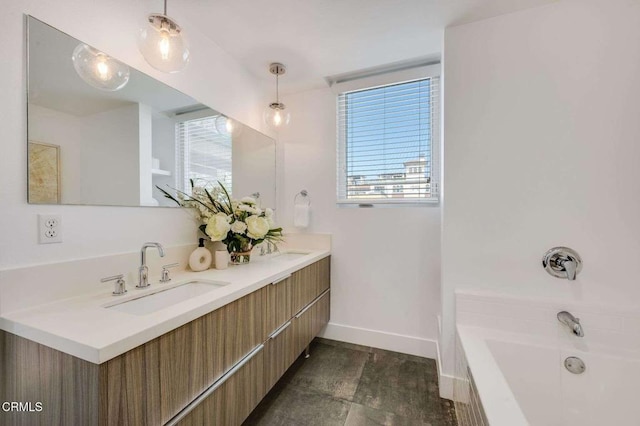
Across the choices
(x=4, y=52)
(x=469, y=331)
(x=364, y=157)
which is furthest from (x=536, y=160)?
(x=4, y=52)

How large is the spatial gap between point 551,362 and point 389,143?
1690 mm

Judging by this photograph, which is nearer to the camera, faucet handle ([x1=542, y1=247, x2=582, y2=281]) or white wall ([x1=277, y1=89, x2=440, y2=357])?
faucet handle ([x1=542, y1=247, x2=582, y2=281])

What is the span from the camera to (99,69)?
1152 mm

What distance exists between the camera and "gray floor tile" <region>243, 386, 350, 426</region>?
1424 mm

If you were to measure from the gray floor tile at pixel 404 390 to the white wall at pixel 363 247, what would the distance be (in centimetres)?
19

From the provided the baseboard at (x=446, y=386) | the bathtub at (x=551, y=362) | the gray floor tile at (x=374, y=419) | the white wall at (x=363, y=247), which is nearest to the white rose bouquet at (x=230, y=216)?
the white wall at (x=363, y=247)

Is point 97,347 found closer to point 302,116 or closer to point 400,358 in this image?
point 400,358

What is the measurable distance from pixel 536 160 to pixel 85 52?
2.25 m

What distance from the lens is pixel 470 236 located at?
63.3 inches

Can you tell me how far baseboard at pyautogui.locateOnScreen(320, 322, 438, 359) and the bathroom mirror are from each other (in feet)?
5.36

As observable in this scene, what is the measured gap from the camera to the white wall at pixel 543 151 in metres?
1.37

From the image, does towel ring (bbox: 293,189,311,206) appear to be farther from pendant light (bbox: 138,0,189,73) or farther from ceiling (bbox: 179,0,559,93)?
pendant light (bbox: 138,0,189,73)

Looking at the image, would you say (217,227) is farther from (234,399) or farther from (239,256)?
(234,399)

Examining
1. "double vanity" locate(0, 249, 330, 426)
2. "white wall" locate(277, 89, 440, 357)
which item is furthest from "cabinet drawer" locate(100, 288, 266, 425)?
"white wall" locate(277, 89, 440, 357)
